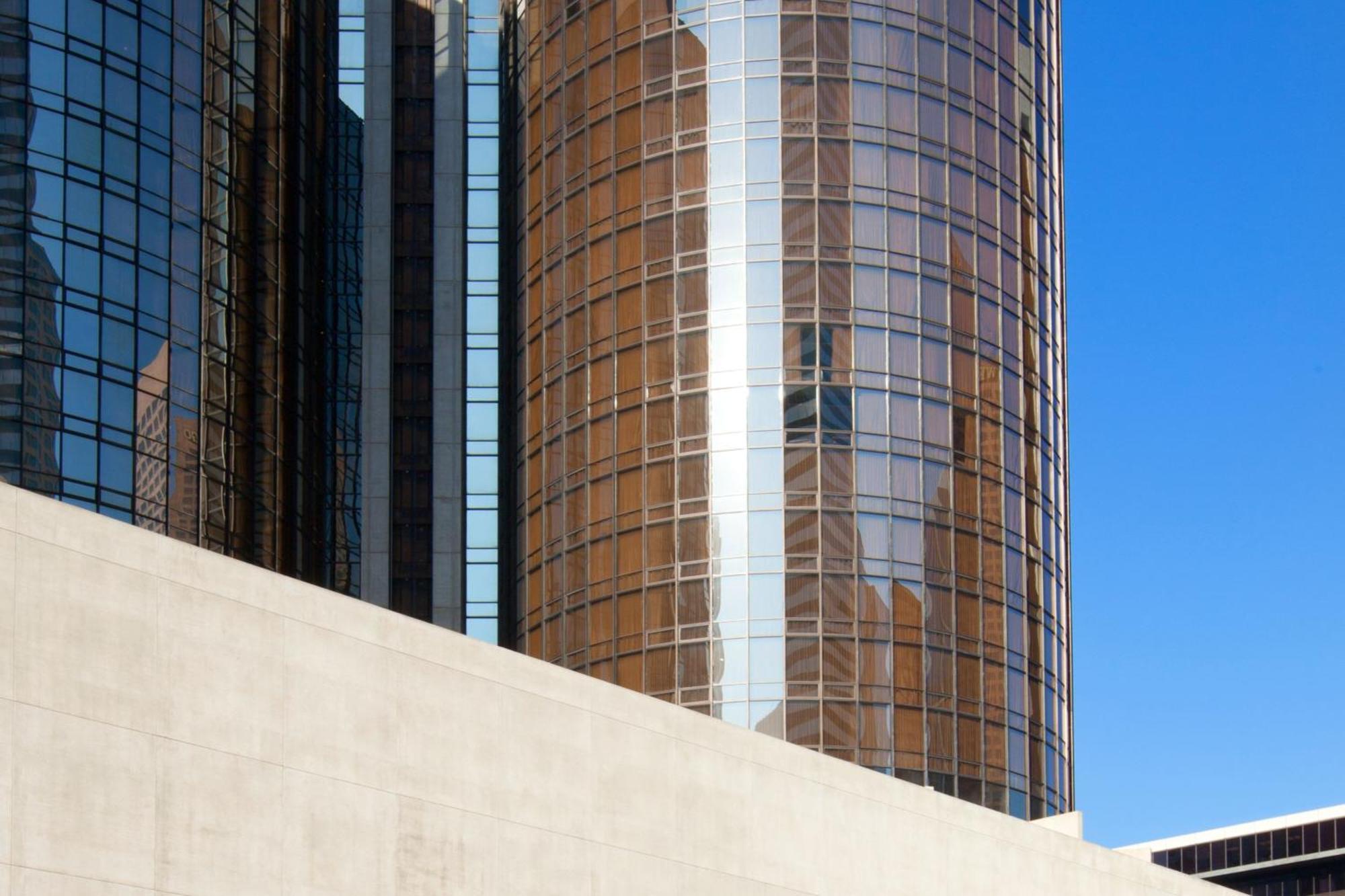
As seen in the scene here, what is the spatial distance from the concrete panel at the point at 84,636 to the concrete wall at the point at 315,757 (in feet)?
0.11

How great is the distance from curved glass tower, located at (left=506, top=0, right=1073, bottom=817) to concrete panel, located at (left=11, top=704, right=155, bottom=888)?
36.3 metres

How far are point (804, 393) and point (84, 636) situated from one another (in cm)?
4072

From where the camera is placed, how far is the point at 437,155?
280 ft

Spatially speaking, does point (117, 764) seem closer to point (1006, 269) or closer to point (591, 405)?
point (591, 405)

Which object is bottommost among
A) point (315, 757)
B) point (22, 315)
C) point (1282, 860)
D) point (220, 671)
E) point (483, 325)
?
point (315, 757)

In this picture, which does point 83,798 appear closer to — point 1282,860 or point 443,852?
point 443,852

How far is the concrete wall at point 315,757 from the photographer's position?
27781 mm

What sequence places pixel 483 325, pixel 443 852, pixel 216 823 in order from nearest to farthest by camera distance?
pixel 216 823 < pixel 443 852 < pixel 483 325

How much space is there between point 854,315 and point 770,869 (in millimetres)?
29720

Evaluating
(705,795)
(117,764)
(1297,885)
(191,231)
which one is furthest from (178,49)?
(1297,885)

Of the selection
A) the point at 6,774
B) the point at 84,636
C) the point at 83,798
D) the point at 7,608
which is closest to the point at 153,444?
the point at 84,636

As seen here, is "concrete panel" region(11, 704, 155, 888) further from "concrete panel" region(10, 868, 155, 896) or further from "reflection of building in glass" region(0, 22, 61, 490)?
"reflection of building in glass" region(0, 22, 61, 490)

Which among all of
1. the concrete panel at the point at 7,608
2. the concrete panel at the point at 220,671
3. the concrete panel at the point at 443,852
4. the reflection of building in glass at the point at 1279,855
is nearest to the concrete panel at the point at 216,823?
the concrete panel at the point at 220,671

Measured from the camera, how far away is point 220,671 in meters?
30.2
